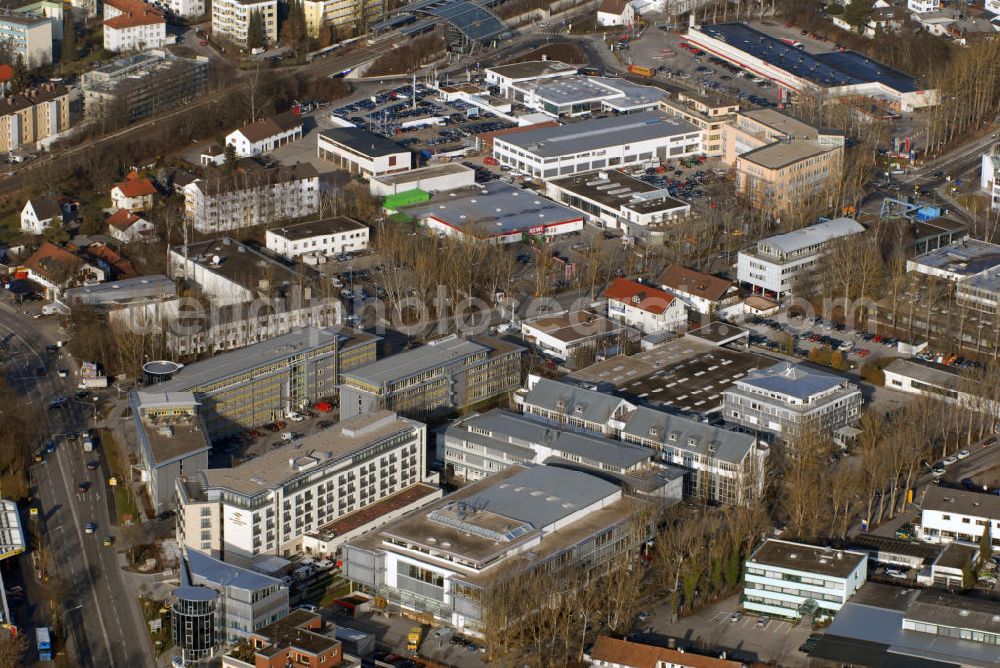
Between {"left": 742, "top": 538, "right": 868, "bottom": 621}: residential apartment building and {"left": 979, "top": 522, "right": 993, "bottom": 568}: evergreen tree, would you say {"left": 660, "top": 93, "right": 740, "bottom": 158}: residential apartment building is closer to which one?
{"left": 979, "top": 522, "right": 993, "bottom": 568}: evergreen tree

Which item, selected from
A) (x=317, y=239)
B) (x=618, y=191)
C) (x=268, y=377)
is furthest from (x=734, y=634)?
(x=618, y=191)

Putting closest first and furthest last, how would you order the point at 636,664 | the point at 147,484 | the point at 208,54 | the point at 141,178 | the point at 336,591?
1. the point at 636,664
2. the point at 336,591
3. the point at 147,484
4. the point at 141,178
5. the point at 208,54

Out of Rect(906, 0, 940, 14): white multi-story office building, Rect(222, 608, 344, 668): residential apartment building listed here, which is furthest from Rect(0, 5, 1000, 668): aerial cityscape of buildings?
Rect(906, 0, 940, 14): white multi-story office building

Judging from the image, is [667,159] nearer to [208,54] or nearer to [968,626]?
[208,54]

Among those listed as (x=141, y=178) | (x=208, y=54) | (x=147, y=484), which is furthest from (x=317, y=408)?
(x=208, y=54)

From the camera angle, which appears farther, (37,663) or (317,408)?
(317,408)

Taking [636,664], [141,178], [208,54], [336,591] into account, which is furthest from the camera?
[208,54]
